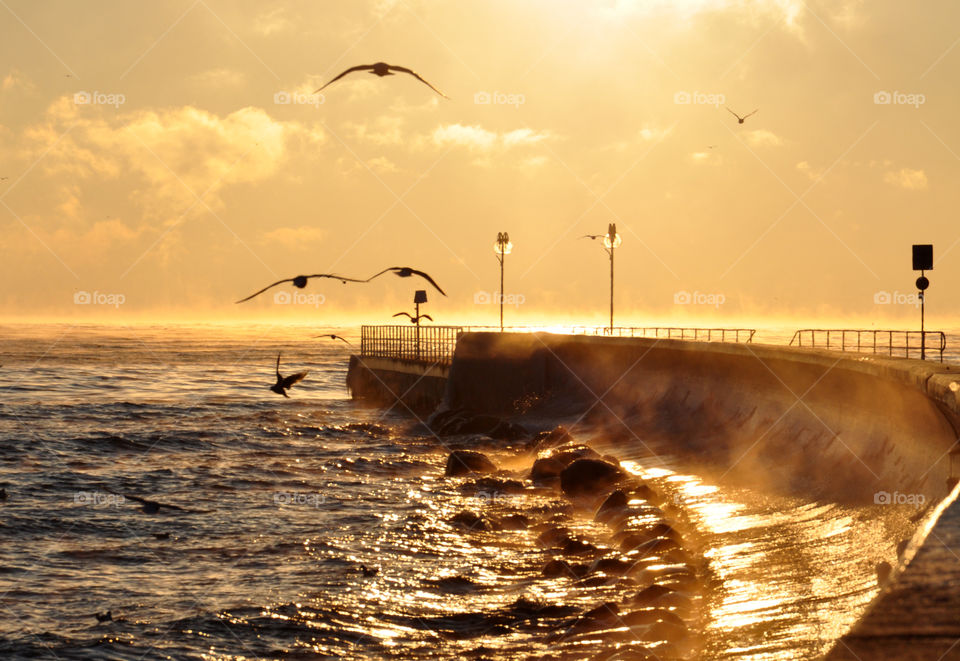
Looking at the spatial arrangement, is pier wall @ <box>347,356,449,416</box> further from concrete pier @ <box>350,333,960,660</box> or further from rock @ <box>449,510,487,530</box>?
rock @ <box>449,510,487,530</box>

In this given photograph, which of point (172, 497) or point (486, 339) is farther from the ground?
point (486, 339)

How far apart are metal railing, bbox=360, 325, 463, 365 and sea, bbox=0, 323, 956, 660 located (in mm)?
24544

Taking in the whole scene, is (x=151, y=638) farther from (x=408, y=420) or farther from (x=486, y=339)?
(x=408, y=420)

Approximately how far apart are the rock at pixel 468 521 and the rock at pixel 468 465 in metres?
8.73

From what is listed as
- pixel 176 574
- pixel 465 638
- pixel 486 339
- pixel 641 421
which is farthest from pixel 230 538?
pixel 486 339

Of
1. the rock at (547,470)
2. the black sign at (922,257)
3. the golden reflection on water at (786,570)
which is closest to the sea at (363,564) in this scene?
the golden reflection on water at (786,570)

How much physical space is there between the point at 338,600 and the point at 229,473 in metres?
19.6

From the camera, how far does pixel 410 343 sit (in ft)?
238

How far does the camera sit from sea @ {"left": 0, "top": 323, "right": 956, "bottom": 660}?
14570mm

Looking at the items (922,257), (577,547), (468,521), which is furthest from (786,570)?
(922,257)

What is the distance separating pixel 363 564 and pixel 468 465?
14.0 meters

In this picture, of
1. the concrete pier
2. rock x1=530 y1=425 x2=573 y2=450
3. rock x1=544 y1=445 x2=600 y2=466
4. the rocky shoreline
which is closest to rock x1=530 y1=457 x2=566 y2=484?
the rocky shoreline

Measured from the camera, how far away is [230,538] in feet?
78.4

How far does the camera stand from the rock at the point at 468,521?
2409cm
